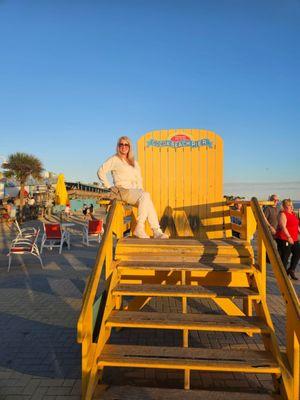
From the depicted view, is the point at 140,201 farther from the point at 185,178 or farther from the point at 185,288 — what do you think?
the point at 185,178

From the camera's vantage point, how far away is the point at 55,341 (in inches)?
167

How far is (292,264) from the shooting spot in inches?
295

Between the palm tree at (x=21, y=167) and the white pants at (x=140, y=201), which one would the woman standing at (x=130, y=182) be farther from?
the palm tree at (x=21, y=167)

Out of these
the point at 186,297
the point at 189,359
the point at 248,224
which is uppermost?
the point at 248,224

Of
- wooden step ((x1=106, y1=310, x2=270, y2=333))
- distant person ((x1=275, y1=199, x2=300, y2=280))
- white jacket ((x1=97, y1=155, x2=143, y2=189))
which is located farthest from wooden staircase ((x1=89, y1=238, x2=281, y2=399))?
distant person ((x1=275, y1=199, x2=300, y2=280))

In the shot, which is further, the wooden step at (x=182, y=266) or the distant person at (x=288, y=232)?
the distant person at (x=288, y=232)

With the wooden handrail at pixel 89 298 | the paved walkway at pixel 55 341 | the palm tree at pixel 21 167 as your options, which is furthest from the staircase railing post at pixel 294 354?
the palm tree at pixel 21 167

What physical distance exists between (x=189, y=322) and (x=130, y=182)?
2.38 m

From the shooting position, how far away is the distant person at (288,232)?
23.4 feet

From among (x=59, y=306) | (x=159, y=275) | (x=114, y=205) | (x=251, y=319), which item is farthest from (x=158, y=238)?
(x=59, y=306)

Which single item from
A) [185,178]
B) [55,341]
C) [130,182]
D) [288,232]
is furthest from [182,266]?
[288,232]

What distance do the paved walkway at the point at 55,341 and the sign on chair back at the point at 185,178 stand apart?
1.46 m

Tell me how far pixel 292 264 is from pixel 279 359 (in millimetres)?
5133

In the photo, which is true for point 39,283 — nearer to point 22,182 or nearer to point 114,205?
point 114,205
